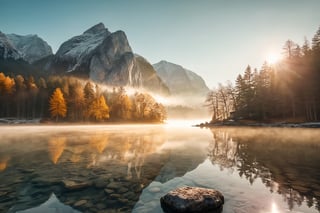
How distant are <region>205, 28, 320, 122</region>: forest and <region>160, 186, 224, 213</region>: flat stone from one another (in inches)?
2137

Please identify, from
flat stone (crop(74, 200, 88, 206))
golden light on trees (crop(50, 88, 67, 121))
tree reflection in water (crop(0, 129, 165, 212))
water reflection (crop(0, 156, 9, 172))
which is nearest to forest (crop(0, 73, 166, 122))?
golden light on trees (crop(50, 88, 67, 121))

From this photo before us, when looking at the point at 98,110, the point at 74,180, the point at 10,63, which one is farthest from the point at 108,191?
the point at 10,63

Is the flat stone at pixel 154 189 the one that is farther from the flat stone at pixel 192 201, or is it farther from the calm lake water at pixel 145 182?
the flat stone at pixel 192 201

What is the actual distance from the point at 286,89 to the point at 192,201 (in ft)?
197

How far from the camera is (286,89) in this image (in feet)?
182

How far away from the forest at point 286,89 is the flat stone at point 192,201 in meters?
54.3

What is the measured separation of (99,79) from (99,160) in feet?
592

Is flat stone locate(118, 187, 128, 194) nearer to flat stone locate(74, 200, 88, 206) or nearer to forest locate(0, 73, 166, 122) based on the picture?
flat stone locate(74, 200, 88, 206)

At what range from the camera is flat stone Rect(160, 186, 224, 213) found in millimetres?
6516

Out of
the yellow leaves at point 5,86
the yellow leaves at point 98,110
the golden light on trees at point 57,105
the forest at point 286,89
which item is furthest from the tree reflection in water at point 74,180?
the yellow leaves at point 5,86

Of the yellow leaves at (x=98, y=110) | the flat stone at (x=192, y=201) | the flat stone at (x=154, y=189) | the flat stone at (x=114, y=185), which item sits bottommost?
the flat stone at (x=154, y=189)

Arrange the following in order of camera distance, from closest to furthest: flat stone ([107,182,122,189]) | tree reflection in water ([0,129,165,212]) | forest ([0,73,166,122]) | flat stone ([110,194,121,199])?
tree reflection in water ([0,129,165,212])
flat stone ([110,194,121,199])
flat stone ([107,182,122,189])
forest ([0,73,166,122])

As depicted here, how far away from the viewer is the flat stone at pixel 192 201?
652 cm

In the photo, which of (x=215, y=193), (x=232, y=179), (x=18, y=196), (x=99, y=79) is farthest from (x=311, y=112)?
(x=99, y=79)
